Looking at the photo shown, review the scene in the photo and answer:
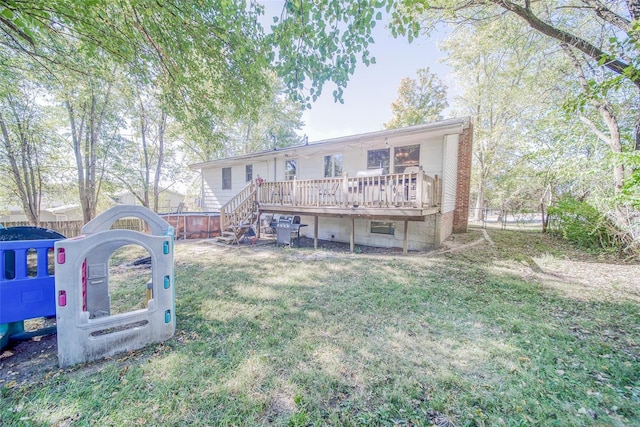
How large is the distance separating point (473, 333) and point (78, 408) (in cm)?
452

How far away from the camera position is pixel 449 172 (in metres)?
9.86

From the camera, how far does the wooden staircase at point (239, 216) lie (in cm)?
1009

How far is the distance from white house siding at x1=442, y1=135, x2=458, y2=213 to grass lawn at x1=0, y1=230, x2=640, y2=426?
4.35 meters

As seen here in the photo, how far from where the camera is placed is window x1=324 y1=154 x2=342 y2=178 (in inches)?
428

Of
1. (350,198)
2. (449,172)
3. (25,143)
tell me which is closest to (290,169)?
(350,198)

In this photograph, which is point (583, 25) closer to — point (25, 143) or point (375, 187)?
point (375, 187)

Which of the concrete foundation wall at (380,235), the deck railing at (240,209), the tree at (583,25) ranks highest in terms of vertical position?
the tree at (583,25)

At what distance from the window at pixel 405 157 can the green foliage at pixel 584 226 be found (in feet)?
20.5

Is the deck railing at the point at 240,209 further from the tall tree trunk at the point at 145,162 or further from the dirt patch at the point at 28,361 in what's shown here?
the tall tree trunk at the point at 145,162

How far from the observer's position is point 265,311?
4098mm

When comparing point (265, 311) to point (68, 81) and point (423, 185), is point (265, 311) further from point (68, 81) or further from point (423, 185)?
point (68, 81)

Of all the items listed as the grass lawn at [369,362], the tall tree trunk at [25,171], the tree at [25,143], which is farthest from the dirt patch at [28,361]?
the tall tree trunk at [25,171]

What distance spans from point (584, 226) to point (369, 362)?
11884 millimetres

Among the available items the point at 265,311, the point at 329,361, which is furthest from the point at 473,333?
the point at 265,311
